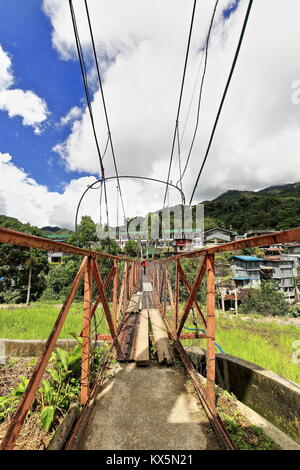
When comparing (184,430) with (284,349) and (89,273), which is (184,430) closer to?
(89,273)

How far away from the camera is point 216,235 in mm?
54438

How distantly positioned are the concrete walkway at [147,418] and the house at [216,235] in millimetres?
52758

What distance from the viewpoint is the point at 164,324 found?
390cm

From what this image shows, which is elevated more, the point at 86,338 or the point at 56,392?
the point at 86,338

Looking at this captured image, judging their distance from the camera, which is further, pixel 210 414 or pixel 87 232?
pixel 87 232

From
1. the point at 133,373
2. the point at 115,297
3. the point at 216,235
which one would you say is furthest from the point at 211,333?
the point at 216,235

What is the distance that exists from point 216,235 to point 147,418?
55.8 meters

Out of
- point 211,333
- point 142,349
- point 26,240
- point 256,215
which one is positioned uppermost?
point 256,215

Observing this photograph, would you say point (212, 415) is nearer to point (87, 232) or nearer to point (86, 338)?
point (86, 338)

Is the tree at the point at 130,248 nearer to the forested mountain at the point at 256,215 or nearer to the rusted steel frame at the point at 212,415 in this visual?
the forested mountain at the point at 256,215

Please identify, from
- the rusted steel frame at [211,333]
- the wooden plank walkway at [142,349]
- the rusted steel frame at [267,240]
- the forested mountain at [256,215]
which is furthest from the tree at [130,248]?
the rusted steel frame at [267,240]

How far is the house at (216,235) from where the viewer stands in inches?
2094

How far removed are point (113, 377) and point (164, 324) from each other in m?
1.88

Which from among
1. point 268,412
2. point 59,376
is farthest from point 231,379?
→ point 59,376
